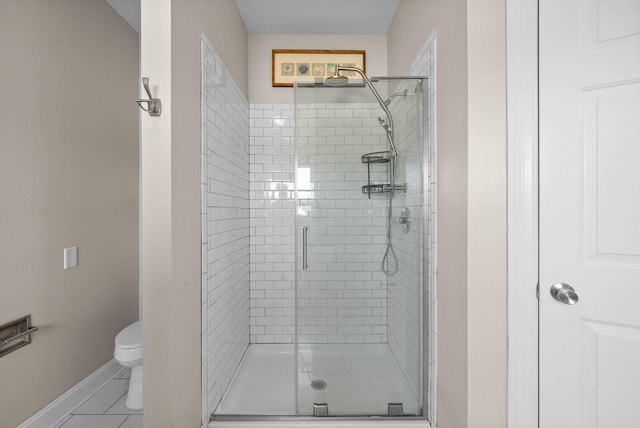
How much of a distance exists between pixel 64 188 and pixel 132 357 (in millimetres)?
1118

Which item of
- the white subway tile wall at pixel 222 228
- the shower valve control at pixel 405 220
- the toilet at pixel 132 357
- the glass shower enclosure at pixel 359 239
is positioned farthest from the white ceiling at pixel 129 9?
the shower valve control at pixel 405 220

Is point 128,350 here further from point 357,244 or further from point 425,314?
point 425,314

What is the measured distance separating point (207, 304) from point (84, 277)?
107cm

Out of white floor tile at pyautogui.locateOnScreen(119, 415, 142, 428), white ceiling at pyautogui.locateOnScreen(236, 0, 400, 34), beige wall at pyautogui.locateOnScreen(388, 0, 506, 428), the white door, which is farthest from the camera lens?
white ceiling at pyautogui.locateOnScreen(236, 0, 400, 34)

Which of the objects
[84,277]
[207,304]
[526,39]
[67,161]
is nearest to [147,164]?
[207,304]

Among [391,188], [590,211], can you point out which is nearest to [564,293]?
[590,211]

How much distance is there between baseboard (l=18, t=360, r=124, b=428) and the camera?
166cm

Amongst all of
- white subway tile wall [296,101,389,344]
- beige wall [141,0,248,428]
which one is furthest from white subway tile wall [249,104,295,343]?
beige wall [141,0,248,428]

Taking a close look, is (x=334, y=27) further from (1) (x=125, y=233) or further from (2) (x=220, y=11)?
(1) (x=125, y=233)

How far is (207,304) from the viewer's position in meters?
1.58

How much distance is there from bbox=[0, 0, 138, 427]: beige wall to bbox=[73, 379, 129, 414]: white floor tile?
0.52ft

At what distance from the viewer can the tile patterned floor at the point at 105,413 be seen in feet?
5.72

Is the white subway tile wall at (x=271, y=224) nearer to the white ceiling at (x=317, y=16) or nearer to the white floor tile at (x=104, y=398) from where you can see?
the white ceiling at (x=317, y=16)

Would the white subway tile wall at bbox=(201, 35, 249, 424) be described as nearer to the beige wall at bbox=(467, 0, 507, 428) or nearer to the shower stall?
the shower stall
